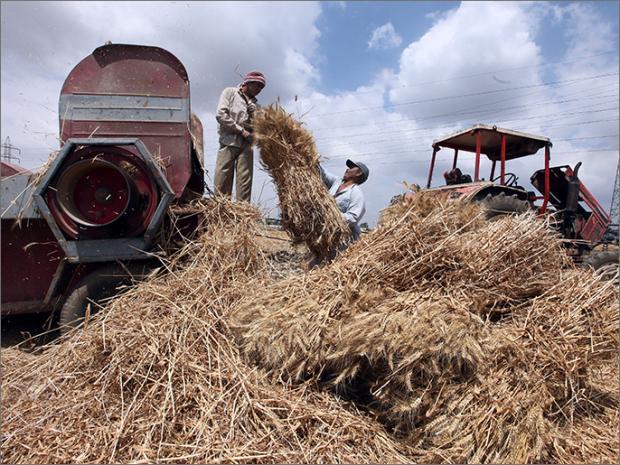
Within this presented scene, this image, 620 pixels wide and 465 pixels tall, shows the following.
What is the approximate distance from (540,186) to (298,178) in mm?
6427

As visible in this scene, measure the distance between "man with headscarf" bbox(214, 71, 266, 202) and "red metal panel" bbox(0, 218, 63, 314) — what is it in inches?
59.6

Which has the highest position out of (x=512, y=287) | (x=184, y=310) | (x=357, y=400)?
(x=512, y=287)

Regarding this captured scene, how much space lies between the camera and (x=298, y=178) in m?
3.12

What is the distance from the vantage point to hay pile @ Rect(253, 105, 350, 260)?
3.08 m

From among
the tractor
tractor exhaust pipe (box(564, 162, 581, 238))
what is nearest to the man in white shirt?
the tractor

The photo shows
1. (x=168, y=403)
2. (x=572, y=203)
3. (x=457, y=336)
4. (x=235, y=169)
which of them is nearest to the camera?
(x=457, y=336)

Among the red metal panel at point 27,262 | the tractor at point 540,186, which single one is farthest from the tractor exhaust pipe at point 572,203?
the red metal panel at point 27,262

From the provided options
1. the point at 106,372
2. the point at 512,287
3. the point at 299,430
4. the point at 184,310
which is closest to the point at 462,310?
the point at 512,287

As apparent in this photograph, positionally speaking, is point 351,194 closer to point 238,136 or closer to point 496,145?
point 238,136

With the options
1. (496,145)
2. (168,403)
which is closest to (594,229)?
(496,145)

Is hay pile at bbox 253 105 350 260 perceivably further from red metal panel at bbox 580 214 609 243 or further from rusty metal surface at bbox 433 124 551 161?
red metal panel at bbox 580 214 609 243

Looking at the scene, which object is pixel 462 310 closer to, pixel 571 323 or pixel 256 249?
pixel 571 323

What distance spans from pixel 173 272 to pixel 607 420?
119 inches

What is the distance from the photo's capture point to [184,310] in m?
2.59
